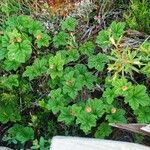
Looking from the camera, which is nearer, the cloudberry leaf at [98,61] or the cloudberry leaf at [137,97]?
the cloudberry leaf at [137,97]

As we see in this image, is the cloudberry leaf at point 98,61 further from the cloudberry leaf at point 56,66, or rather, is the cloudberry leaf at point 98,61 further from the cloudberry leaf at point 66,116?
the cloudberry leaf at point 66,116

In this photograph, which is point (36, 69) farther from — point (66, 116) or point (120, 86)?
point (120, 86)

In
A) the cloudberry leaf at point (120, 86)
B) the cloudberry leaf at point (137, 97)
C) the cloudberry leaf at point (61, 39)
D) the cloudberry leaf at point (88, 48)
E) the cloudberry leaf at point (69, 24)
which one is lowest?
the cloudberry leaf at point (137, 97)

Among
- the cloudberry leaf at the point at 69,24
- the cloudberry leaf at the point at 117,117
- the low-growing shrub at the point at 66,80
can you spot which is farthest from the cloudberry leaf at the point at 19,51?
the cloudberry leaf at the point at 117,117

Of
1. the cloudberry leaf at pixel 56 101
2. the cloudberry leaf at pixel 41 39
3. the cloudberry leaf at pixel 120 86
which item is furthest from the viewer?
the cloudberry leaf at pixel 41 39

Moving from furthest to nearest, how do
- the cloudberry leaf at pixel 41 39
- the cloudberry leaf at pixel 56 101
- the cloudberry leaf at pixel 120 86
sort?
the cloudberry leaf at pixel 41 39, the cloudberry leaf at pixel 56 101, the cloudberry leaf at pixel 120 86

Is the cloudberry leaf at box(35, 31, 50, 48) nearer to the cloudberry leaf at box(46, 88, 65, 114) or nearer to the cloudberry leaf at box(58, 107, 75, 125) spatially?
the cloudberry leaf at box(46, 88, 65, 114)

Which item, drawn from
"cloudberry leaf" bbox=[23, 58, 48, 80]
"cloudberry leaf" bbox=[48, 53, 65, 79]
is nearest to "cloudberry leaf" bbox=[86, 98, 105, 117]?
"cloudberry leaf" bbox=[48, 53, 65, 79]

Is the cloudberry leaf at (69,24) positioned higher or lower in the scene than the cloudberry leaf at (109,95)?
higher

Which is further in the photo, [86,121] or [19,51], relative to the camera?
[19,51]

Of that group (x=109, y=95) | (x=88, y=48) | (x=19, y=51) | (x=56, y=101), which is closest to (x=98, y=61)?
(x=88, y=48)

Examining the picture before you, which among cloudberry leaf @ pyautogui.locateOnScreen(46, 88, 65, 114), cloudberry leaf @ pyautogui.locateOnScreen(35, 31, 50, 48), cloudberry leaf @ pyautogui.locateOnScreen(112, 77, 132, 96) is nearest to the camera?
cloudberry leaf @ pyautogui.locateOnScreen(112, 77, 132, 96)
